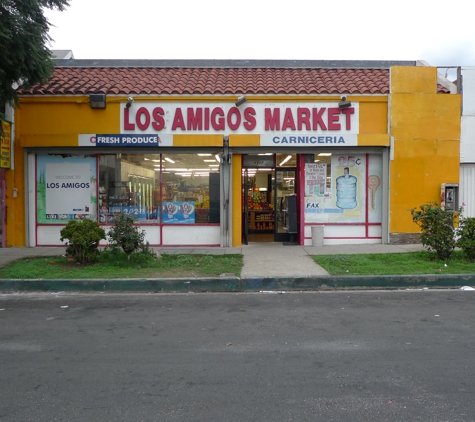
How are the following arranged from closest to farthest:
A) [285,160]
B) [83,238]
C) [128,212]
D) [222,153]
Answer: [83,238] < [222,153] < [128,212] < [285,160]

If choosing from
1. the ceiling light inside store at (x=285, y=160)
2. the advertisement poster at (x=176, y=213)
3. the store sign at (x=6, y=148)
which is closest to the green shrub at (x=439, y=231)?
the ceiling light inside store at (x=285, y=160)

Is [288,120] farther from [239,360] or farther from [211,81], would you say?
[239,360]

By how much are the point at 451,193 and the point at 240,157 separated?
19.5 ft

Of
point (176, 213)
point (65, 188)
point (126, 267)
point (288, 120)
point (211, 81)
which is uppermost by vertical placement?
point (211, 81)

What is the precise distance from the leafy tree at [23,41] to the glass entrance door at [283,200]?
6.99 m

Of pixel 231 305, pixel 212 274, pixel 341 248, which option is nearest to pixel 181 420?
pixel 231 305

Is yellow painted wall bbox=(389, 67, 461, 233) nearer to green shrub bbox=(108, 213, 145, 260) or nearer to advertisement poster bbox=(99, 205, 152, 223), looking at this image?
advertisement poster bbox=(99, 205, 152, 223)

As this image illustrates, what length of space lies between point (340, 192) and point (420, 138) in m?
2.62

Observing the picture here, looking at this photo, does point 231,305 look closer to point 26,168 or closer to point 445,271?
point 445,271

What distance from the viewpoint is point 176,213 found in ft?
45.4

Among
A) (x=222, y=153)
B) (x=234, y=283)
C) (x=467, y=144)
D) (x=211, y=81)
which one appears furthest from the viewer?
(x=211, y=81)

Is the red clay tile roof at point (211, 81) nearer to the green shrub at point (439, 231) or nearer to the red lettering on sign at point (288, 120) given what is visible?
the red lettering on sign at point (288, 120)

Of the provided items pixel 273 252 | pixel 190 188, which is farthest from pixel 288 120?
→ pixel 273 252

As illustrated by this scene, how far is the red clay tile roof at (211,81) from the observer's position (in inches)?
531
